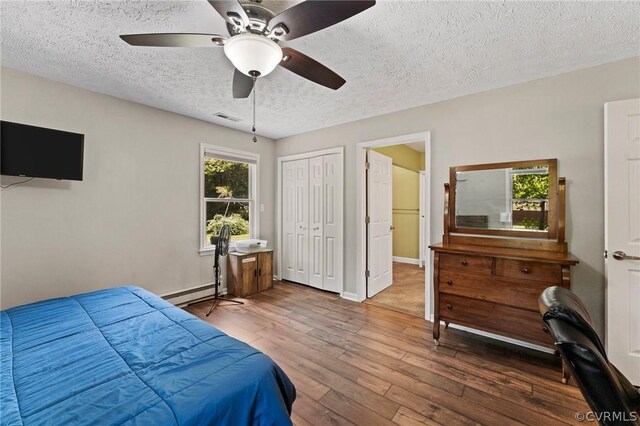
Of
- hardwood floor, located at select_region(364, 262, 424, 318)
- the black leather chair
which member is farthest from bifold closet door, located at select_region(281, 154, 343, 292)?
the black leather chair

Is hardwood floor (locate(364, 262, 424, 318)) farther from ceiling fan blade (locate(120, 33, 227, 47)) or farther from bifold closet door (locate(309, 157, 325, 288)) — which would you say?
ceiling fan blade (locate(120, 33, 227, 47))

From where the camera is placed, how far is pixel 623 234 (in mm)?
1930

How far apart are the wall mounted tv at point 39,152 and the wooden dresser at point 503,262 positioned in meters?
3.56

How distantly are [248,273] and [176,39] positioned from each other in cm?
304

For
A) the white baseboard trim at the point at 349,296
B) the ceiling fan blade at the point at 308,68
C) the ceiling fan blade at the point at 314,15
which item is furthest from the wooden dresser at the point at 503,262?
the ceiling fan blade at the point at 314,15

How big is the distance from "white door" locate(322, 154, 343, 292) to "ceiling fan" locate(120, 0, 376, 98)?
7.71 feet

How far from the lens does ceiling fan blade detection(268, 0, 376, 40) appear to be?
3.64 ft

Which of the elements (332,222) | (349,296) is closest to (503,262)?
(349,296)

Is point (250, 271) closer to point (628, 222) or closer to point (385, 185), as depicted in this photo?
point (385, 185)

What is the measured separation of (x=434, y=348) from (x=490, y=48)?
254cm

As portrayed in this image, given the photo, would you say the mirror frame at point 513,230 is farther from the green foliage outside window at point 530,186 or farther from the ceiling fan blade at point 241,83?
the ceiling fan blade at point 241,83

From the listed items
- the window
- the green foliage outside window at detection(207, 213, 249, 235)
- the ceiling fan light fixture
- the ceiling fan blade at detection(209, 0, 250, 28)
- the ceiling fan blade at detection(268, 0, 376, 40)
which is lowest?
the green foliage outside window at detection(207, 213, 249, 235)

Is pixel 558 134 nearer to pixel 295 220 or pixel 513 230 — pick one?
pixel 513 230

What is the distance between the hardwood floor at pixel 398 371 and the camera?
1.65 metres
